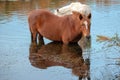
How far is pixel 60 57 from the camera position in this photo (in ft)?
31.7

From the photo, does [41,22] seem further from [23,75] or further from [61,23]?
[23,75]

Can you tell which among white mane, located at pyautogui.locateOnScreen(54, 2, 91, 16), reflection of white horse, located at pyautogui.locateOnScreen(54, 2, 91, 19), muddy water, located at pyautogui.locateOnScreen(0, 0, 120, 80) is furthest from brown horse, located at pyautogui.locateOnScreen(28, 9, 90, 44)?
white mane, located at pyautogui.locateOnScreen(54, 2, 91, 16)

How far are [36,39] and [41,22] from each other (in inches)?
21.2

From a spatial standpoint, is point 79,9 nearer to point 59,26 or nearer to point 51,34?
point 59,26

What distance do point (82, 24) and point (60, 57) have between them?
126cm

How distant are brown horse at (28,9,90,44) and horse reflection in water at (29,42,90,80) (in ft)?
0.85

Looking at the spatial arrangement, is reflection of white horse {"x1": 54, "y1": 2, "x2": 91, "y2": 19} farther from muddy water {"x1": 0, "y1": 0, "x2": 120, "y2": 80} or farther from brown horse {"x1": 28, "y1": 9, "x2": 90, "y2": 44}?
muddy water {"x1": 0, "y1": 0, "x2": 120, "y2": 80}

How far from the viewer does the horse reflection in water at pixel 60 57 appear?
28.1 feet

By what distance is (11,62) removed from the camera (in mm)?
9070

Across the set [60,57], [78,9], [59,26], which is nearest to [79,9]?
[78,9]

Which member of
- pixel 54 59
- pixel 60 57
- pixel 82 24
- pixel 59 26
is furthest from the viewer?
pixel 59 26

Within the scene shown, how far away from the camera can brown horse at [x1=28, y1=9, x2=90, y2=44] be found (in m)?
10.6

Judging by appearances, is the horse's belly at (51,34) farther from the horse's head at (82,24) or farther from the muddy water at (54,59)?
the horse's head at (82,24)

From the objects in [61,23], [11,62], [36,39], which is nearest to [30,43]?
[36,39]
